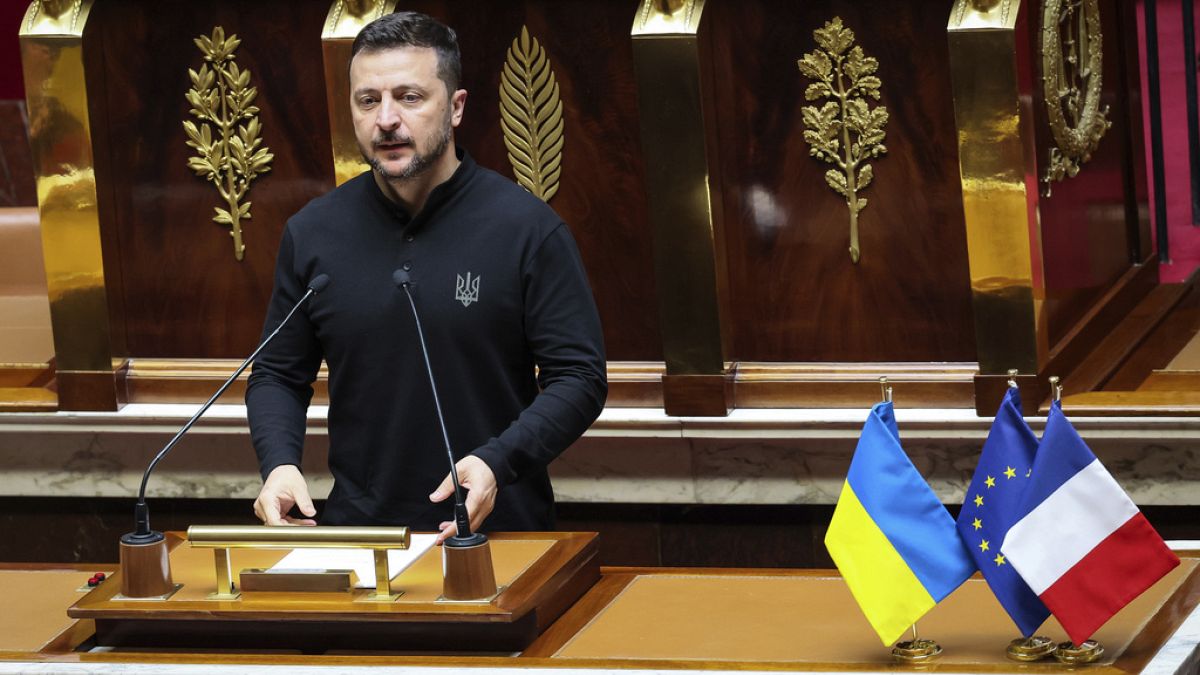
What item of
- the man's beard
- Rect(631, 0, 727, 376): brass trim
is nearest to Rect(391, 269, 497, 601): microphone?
the man's beard

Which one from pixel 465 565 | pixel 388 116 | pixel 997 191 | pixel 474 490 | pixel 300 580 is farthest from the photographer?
pixel 997 191

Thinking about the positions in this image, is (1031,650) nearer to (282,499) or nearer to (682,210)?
(282,499)

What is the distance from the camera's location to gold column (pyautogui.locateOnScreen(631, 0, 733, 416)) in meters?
4.37

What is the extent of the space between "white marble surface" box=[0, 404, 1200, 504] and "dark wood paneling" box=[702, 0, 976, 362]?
18cm

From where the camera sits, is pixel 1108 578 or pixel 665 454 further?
pixel 665 454

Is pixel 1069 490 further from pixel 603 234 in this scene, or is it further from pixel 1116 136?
pixel 1116 136

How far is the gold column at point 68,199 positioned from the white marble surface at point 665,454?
0.39 feet

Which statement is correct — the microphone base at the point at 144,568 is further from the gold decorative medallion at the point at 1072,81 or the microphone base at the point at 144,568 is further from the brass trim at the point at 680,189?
the gold decorative medallion at the point at 1072,81

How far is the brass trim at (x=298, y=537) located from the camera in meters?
2.82

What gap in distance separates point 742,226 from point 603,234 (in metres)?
0.30

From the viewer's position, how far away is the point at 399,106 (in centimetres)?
324

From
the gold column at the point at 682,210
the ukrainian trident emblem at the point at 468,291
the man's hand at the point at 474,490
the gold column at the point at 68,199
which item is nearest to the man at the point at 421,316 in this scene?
the ukrainian trident emblem at the point at 468,291

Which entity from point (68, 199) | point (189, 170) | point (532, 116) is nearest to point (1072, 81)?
point (532, 116)

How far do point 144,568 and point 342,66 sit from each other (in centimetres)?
183
